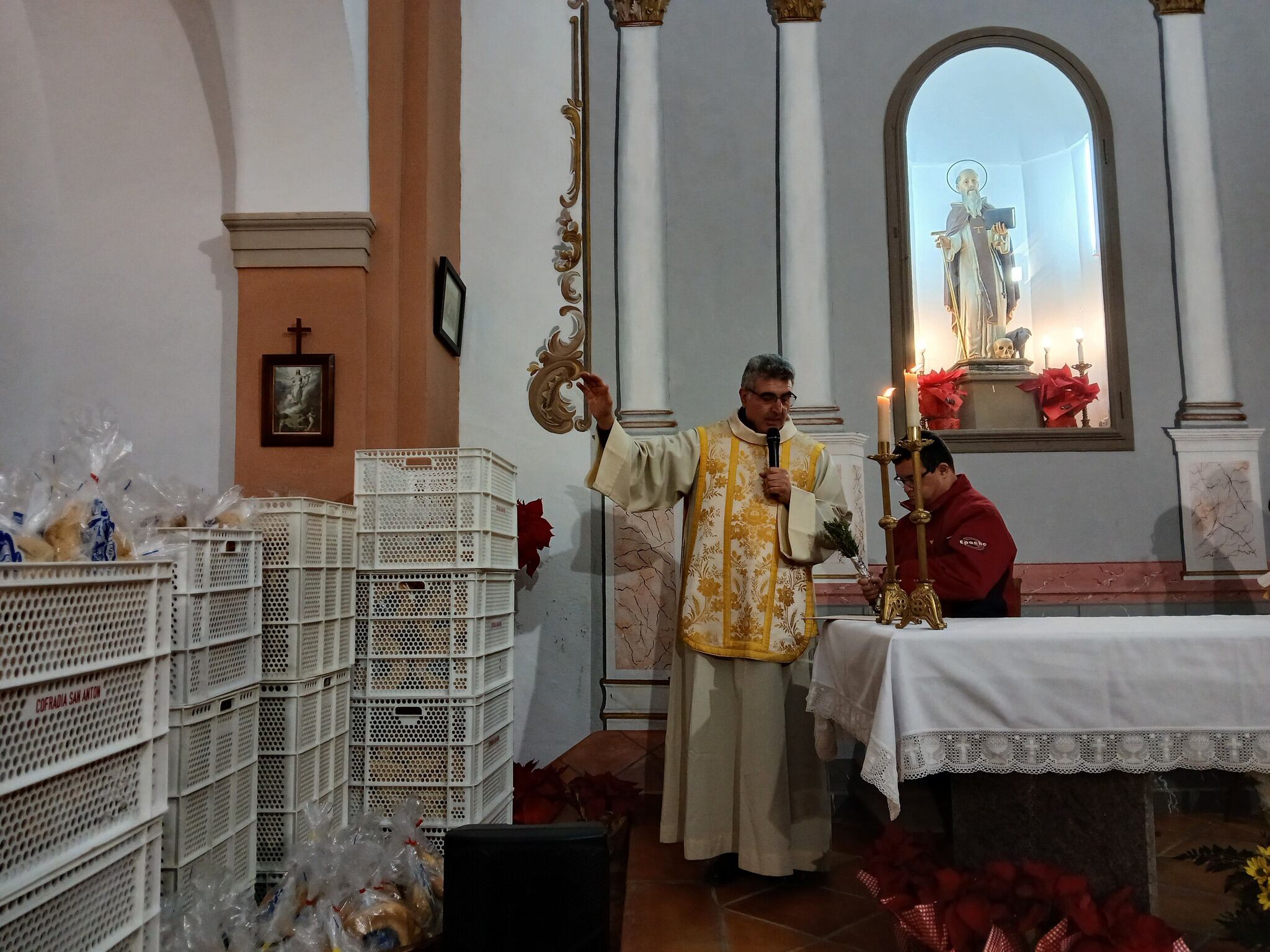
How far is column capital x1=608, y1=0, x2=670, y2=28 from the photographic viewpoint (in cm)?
502

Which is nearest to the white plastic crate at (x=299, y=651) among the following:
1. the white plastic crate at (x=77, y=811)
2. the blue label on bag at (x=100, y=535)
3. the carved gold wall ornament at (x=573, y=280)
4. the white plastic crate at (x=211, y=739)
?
the white plastic crate at (x=211, y=739)

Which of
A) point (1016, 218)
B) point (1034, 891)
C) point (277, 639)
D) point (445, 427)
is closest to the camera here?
point (1034, 891)

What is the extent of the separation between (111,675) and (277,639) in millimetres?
1249

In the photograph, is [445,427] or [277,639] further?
[445,427]

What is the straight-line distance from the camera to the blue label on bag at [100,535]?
6.86 feet

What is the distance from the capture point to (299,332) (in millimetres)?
3822

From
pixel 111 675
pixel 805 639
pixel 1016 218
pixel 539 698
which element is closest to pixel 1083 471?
pixel 1016 218

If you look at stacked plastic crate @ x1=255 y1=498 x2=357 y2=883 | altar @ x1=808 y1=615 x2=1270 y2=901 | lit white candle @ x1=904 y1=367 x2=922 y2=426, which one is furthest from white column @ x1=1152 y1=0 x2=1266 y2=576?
stacked plastic crate @ x1=255 y1=498 x2=357 y2=883

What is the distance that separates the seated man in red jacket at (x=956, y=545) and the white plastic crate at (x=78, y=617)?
201 cm

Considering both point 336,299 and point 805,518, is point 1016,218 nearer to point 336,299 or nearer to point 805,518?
point 805,518

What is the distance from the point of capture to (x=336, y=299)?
3.88 meters

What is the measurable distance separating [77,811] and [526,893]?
40.6 inches

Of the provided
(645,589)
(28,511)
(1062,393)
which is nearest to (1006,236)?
(1062,393)

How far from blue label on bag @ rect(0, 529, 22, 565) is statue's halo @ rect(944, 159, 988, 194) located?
5.18m
